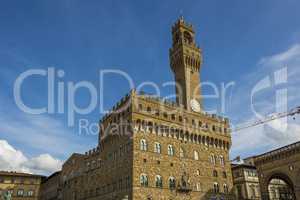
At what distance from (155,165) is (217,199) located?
1354 centimetres

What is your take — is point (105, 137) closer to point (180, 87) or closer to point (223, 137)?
point (180, 87)

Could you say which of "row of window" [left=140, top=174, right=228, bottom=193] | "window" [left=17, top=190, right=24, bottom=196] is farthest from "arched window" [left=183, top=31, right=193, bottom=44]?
"window" [left=17, top=190, right=24, bottom=196]

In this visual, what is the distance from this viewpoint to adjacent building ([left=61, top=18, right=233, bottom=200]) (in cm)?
4516

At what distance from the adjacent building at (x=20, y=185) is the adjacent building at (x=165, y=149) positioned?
21.4 metres

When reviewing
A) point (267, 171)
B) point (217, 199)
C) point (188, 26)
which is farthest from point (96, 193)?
point (188, 26)

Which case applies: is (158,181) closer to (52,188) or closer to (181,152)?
(181,152)

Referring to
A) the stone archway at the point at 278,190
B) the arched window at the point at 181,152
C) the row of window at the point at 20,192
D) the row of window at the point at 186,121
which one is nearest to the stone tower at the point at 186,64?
the row of window at the point at 186,121

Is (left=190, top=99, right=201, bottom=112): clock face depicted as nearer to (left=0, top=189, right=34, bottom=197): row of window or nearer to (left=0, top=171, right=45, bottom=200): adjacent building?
(left=0, top=171, right=45, bottom=200): adjacent building

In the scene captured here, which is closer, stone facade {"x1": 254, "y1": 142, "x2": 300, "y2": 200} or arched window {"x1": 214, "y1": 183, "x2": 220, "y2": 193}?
arched window {"x1": 214, "y1": 183, "x2": 220, "y2": 193}

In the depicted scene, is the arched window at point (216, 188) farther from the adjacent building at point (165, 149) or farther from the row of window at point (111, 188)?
the row of window at point (111, 188)

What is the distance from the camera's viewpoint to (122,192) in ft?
147

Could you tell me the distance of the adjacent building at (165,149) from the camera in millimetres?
45156

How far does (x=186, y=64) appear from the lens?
59.1m

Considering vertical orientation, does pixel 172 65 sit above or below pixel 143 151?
above
